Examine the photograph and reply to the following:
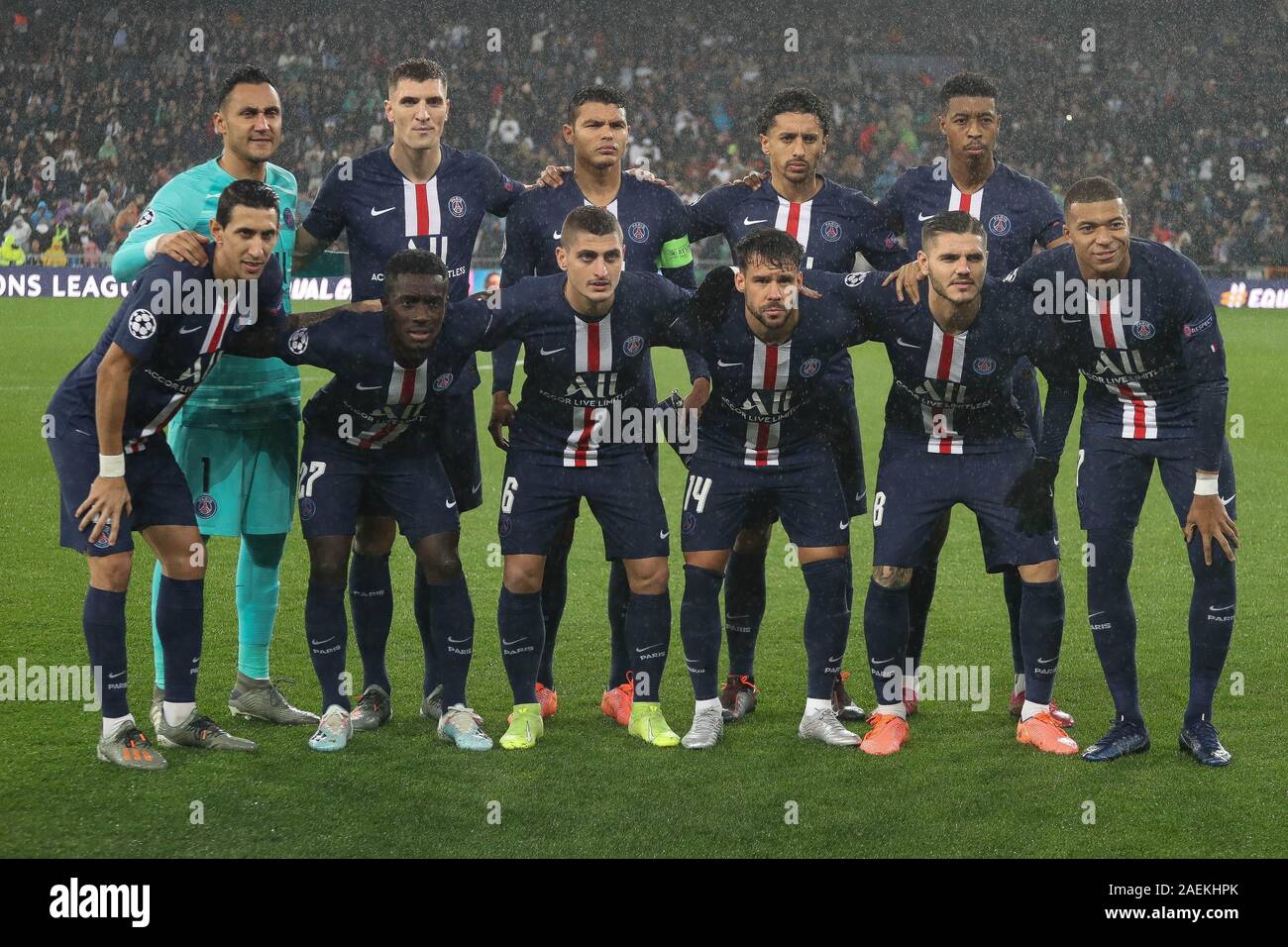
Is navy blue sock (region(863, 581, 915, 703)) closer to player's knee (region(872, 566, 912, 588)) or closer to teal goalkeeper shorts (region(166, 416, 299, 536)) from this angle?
player's knee (region(872, 566, 912, 588))

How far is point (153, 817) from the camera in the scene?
4500 millimetres

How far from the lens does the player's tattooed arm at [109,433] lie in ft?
15.8

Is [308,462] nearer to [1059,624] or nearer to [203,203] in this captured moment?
[203,203]

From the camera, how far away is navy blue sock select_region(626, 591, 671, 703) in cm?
533

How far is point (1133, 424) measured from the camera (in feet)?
16.8

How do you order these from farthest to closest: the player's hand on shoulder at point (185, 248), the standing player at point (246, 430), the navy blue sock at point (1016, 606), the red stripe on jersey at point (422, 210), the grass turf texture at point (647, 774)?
1. the navy blue sock at point (1016, 606)
2. the red stripe on jersey at point (422, 210)
3. the standing player at point (246, 430)
4. the player's hand on shoulder at point (185, 248)
5. the grass turf texture at point (647, 774)

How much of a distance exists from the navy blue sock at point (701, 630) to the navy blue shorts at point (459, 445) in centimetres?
92

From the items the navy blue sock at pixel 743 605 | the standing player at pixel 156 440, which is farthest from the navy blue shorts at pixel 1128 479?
the standing player at pixel 156 440

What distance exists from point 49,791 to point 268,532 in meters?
1.29

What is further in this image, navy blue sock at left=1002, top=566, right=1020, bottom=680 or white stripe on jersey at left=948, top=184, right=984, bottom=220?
navy blue sock at left=1002, top=566, right=1020, bottom=680

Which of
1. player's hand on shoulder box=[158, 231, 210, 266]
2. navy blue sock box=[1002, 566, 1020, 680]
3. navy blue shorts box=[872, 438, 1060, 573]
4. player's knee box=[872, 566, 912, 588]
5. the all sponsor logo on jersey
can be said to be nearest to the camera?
the all sponsor logo on jersey

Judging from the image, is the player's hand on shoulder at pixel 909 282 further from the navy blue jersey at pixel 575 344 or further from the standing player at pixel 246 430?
the standing player at pixel 246 430

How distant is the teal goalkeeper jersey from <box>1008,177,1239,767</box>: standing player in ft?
8.89

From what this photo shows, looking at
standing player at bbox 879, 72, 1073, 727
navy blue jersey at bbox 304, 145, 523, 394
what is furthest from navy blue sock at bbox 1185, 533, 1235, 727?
navy blue jersey at bbox 304, 145, 523, 394
